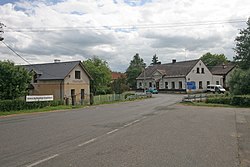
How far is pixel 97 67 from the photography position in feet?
191

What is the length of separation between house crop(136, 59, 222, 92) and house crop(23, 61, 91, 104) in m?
22.8

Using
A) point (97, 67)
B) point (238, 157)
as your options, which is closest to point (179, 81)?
point (97, 67)

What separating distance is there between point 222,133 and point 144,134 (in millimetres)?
3186

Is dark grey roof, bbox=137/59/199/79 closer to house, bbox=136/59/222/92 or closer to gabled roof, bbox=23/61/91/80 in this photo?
house, bbox=136/59/222/92

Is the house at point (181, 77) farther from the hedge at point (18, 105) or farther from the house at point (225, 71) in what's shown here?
the hedge at point (18, 105)

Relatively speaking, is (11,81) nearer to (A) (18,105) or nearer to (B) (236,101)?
(A) (18,105)

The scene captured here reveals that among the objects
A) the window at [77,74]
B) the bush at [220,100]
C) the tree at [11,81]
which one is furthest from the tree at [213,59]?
the tree at [11,81]

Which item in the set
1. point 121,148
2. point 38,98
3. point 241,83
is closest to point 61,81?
point 38,98

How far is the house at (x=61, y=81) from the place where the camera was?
127ft

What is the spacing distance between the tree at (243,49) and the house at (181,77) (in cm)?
843

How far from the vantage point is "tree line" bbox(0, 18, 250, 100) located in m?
27.7

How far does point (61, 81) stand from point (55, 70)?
3.91m

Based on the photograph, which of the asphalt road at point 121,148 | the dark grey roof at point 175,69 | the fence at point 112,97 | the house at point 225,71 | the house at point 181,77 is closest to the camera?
the asphalt road at point 121,148

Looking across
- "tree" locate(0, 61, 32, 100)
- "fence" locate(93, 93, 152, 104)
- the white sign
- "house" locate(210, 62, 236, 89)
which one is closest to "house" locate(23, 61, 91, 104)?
"fence" locate(93, 93, 152, 104)
